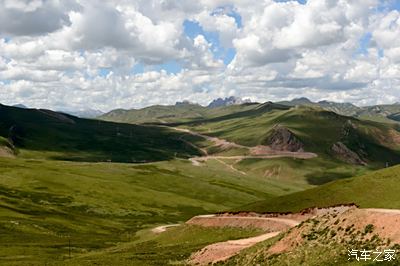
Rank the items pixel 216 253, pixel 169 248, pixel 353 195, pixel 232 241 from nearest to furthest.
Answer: pixel 216 253 → pixel 232 241 → pixel 169 248 → pixel 353 195

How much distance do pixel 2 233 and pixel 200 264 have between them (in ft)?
203

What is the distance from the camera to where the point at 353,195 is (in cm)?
9088

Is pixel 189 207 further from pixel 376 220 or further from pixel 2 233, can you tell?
pixel 376 220

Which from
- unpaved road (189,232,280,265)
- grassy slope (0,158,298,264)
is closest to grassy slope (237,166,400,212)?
unpaved road (189,232,280,265)

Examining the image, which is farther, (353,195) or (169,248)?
(353,195)

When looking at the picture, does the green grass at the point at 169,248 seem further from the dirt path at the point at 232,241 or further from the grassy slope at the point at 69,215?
the grassy slope at the point at 69,215

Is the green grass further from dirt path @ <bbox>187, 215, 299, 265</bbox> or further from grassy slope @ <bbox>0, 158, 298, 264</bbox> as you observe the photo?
grassy slope @ <bbox>0, 158, 298, 264</bbox>

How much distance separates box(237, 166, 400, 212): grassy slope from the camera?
275 ft

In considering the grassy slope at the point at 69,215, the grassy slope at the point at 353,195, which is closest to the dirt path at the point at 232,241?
the grassy slope at the point at 353,195

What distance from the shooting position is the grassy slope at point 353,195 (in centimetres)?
8375

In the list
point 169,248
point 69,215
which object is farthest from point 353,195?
point 69,215

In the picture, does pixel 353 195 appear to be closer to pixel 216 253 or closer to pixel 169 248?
pixel 169 248

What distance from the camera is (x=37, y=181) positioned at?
195125 mm

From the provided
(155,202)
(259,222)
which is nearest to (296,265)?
(259,222)
